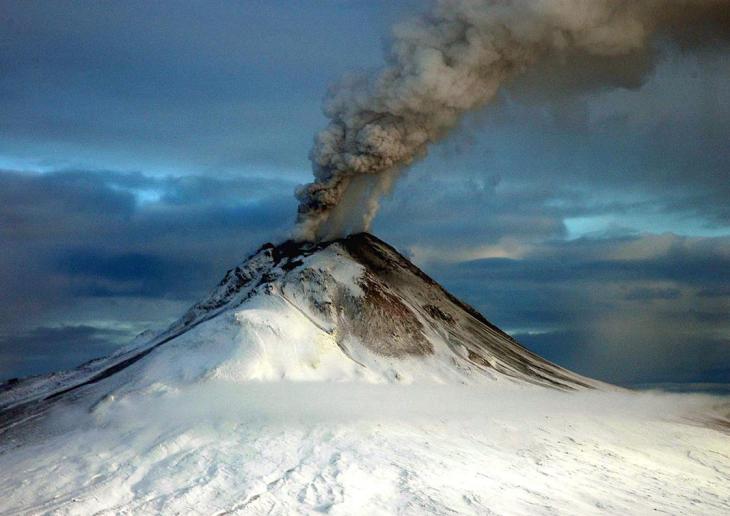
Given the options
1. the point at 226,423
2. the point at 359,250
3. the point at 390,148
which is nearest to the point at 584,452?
the point at 226,423

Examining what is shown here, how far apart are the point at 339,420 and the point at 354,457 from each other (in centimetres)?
429

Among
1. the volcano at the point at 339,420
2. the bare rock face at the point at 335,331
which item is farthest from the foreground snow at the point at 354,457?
the bare rock face at the point at 335,331

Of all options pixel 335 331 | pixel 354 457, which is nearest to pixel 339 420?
pixel 354 457

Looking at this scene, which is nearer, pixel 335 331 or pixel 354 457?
pixel 354 457

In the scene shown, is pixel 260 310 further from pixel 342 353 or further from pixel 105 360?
pixel 105 360

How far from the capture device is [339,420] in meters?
39.5

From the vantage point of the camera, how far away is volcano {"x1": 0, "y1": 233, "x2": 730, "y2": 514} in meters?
32.5

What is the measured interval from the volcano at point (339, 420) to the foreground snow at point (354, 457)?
0.11 meters

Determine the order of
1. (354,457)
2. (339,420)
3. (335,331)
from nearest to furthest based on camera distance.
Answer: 1. (354,457)
2. (339,420)
3. (335,331)

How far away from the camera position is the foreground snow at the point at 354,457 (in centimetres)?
3175

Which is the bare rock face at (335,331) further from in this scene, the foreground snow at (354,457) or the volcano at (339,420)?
the foreground snow at (354,457)

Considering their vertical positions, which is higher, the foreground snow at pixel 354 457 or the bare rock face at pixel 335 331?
the bare rock face at pixel 335 331

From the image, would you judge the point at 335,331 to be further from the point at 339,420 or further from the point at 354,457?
the point at 354,457

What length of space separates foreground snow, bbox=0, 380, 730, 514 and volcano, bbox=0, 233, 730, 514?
11 cm
